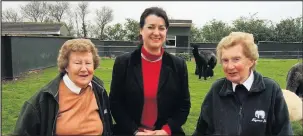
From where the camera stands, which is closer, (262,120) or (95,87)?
(262,120)

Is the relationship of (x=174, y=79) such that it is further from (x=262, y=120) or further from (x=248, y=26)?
(x=248, y=26)

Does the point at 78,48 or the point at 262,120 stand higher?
the point at 78,48

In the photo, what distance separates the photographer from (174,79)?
10.6ft

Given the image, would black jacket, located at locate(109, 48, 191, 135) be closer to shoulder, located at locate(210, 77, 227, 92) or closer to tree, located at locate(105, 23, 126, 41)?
shoulder, located at locate(210, 77, 227, 92)

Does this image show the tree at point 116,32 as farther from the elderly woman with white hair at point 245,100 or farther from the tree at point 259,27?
the elderly woman with white hair at point 245,100

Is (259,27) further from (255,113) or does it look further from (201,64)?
(255,113)

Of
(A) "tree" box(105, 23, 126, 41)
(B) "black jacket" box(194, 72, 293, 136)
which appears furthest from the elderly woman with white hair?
(A) "tree" box(105, 23, 126, 41)

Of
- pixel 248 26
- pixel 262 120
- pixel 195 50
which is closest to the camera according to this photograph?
pixel 262 120

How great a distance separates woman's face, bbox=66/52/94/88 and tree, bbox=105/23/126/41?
36844 mm

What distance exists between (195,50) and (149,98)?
10.5m

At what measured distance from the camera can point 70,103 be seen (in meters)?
2.91

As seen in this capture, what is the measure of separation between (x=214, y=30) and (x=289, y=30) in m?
7.58

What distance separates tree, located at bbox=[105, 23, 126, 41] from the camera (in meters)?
39.8

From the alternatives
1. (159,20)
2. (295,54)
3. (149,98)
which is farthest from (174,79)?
(295,54)
